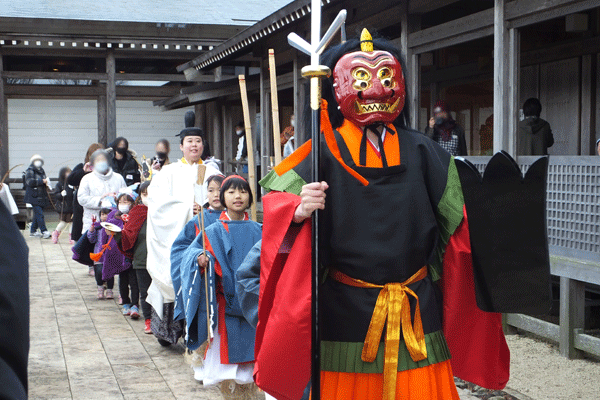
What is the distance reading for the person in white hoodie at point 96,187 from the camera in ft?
32.2

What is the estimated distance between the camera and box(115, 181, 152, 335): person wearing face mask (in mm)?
7547

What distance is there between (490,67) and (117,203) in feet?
19.2

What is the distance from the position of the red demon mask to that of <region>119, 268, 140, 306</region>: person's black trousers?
226 inches

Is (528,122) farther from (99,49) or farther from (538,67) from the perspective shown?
(99,49)

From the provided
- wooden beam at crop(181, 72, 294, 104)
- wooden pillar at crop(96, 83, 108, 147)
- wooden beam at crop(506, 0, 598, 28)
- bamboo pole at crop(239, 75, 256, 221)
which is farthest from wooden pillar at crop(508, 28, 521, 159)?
wooden pillar at crop(96, 83, 108, 147)

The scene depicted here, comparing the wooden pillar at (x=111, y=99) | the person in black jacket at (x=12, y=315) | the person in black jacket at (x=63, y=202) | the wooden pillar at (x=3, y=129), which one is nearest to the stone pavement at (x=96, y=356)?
the person in black jacket at (x=12, y=315)

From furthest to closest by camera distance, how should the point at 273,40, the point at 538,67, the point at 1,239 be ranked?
the point at 273,40, the point at 538,67, the point at 1,239

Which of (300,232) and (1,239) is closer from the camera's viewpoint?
(1,239)

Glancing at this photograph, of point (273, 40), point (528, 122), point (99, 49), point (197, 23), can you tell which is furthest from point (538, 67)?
point (99, 49)

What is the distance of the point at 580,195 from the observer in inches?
237

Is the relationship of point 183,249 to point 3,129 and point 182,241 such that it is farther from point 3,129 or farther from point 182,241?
point 3,129

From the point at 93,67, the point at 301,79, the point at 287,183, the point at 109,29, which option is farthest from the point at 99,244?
the point at 93,67

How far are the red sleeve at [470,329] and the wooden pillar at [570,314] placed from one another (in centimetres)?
345

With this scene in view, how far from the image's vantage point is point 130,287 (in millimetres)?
8430
